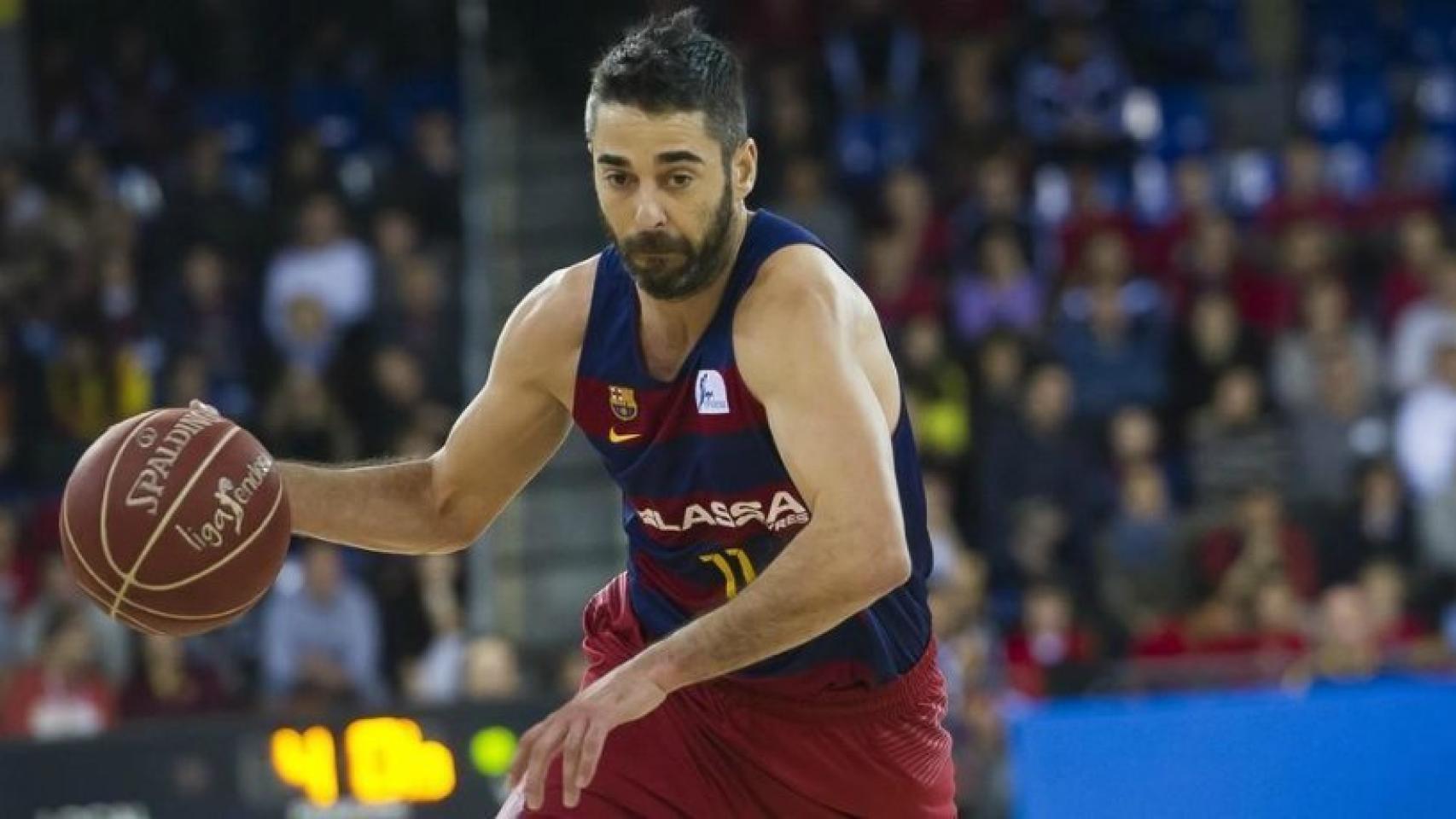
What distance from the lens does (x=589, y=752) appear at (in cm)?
371

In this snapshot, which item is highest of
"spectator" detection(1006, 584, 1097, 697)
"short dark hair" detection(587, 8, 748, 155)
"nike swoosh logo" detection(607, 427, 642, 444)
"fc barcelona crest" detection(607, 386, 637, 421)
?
"short dark hair" detection(587, 8, 748, 155)

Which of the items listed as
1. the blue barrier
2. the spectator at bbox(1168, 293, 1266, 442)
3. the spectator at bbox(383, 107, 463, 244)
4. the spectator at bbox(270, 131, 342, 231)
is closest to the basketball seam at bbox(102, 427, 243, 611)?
the blue barrier

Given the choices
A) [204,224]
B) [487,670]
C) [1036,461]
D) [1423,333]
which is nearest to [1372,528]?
[1423,333]

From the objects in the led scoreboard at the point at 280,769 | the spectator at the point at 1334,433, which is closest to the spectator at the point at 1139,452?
the spectator at the point at 1334,433

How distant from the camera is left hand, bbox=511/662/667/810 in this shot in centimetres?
366

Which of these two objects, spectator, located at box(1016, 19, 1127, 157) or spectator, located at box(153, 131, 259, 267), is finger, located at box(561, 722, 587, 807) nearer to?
spectator, located at box(153, 131, 259, 267)

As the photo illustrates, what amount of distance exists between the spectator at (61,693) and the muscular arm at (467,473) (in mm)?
5507

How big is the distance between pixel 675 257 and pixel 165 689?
679 centimetres

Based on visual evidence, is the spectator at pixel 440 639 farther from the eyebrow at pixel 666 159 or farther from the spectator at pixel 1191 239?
the eyebrow at pixel 666 159

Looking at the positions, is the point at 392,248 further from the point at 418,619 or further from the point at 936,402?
the point at 936,402

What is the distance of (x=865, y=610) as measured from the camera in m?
4.51

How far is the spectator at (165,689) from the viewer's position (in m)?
10.5

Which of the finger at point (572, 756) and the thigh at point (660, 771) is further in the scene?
the thigh at point (660, 771)

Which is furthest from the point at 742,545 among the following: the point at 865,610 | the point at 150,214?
the point at 150,214
